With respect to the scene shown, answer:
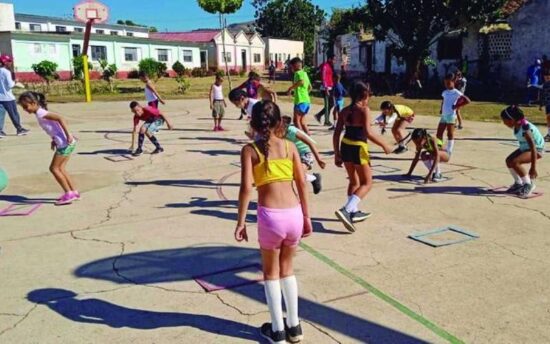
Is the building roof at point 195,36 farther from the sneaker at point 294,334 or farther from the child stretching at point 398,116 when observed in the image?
A: the sneaker at point 294,334

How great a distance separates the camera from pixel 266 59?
219 feet

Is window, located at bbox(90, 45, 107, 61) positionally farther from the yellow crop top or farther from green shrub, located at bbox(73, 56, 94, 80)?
the yellow crop top

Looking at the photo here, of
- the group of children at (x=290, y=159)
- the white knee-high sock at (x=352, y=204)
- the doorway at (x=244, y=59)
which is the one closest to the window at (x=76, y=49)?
the doorway at (x=244, y=59)

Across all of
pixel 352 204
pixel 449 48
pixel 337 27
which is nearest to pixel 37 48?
pixel 337 27

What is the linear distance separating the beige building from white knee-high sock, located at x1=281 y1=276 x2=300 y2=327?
6435 cm

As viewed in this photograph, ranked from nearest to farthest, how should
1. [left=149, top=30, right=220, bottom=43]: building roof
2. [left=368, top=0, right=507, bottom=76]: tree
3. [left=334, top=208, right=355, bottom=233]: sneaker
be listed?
[left=334, top=208, right=355, bottom=233]: sneaker → [left=368, top=0, right=507, bottom=76]: tree → [left=149, top=30, right=220, bottom=43]: building roof

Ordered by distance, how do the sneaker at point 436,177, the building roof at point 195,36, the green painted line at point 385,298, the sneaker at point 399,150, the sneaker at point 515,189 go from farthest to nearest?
the building roof at point 195,36
the sneaker at point 399,150
the sneaker at point 436,177
the sneaker at point 515,189
the green painted line at point 385,298

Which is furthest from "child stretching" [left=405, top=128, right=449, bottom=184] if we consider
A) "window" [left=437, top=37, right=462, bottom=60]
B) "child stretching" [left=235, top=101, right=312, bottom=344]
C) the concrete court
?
"window" [left=437, top=37, right=462, bottom=60]

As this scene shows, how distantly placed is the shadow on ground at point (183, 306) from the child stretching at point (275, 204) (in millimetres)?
416

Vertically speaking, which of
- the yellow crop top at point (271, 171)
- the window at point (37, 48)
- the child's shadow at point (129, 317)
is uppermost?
the window at point (37, 48)

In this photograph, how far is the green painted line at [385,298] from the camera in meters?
3.44

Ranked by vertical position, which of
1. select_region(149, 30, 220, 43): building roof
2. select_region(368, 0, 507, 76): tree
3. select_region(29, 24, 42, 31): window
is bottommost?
select_region(368, 0, 507, 76): tree

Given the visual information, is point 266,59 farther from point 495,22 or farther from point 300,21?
point 495,22

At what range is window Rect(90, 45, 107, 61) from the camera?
46.1 metres
